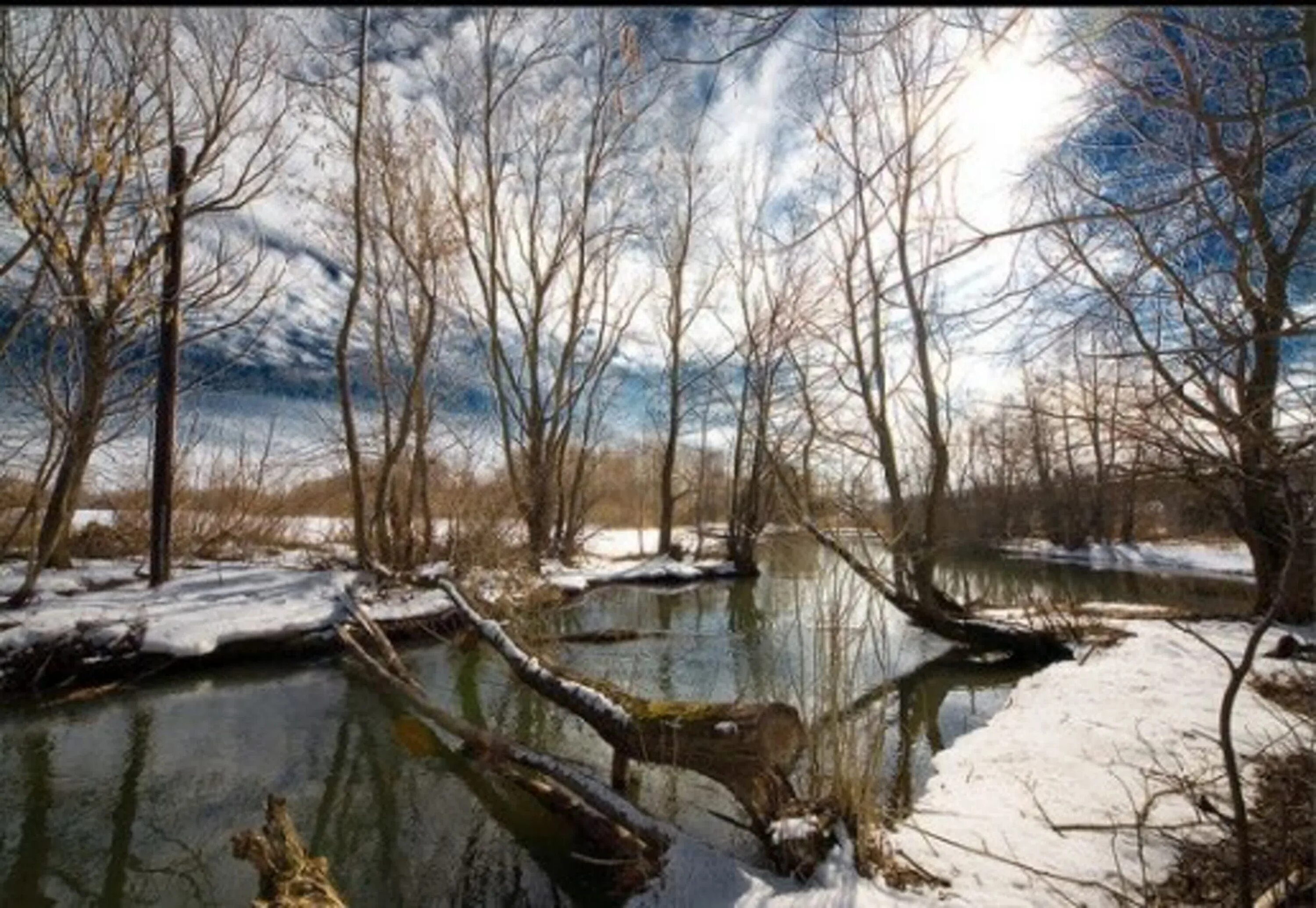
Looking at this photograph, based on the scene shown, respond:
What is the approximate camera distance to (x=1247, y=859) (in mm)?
2145

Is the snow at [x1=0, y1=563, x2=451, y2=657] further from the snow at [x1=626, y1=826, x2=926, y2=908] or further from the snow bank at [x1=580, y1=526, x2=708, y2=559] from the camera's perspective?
the snow bank at [x1=580, y1=526, x2=708, y2=559]

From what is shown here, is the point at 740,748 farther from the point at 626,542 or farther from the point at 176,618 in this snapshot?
the point at 626,542

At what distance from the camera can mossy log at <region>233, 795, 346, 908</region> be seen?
2686mm

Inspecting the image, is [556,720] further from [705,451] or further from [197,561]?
[705,451]

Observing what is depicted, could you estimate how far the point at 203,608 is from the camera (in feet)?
29.8

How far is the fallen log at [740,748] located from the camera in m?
3.26

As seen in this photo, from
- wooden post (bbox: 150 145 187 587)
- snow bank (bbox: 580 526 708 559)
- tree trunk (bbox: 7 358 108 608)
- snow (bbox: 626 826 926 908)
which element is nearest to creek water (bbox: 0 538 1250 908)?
snow (bbox: 626 826 926 908)

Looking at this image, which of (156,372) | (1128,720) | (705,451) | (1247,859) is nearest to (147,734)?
(156,372)

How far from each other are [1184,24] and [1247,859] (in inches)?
99.5

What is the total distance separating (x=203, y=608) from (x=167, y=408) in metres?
3.66

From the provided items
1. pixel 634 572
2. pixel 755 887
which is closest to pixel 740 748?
pixel 755 887

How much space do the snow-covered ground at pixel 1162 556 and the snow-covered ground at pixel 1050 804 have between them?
63.0 ft

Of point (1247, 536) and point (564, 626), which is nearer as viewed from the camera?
point (1247, 536)

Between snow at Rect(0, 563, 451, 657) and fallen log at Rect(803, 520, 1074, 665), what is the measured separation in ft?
24.3
